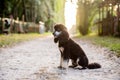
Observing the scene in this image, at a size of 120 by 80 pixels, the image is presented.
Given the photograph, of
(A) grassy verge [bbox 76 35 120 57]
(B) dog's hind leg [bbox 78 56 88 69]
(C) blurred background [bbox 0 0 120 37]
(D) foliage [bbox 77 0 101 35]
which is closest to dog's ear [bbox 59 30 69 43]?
(B) dog's hind leg [bbox 78 56 88 69]

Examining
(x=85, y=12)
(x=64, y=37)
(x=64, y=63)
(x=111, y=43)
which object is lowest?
(x=111, y=43)

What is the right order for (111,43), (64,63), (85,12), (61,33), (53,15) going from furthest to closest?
1. (53,15)
2. (85,12)
3. (111,43)
4. (64,63)
5. (61,33)

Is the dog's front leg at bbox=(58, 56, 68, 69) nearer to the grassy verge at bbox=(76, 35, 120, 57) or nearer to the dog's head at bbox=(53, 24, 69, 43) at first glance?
the dog's head at bbox=(53, 24, 69, 43)

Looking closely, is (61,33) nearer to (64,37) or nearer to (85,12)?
(64,37)

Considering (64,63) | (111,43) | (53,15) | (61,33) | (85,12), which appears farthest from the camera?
(53,15)

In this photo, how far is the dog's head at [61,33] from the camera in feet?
28.5

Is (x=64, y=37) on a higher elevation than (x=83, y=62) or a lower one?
higher

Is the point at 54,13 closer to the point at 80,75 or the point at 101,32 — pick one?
the point at 101,32

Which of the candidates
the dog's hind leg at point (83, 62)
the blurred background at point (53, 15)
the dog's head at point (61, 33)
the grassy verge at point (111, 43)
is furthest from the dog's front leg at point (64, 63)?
the blurred background at point (53, 15)

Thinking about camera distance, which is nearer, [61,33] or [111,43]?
[61,33]

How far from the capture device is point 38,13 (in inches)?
1855

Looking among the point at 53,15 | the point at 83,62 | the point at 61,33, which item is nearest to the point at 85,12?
the point at 53,15

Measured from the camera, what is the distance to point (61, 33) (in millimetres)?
8734

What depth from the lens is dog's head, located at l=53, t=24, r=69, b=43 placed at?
→ 868 centimetres
